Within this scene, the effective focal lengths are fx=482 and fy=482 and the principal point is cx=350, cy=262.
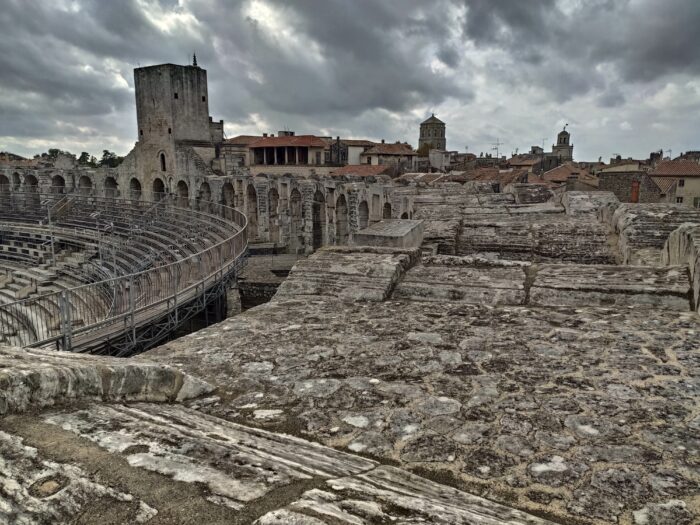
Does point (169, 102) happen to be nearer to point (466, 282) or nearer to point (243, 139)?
point (243, 139)

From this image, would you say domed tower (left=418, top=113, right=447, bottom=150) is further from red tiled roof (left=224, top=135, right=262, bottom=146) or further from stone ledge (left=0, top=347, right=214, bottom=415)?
stone ledge (left=0, top=347, right=214, bottom=415)

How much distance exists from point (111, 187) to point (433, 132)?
6289 centimetres

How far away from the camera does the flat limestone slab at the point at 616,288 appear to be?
3.86m

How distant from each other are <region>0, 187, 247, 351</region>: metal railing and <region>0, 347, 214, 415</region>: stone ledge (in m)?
5.14

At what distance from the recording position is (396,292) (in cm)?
466

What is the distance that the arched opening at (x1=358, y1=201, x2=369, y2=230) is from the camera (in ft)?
66.9

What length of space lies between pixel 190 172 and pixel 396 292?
32178 millimetres

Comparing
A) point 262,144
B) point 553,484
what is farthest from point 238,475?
point 262,144

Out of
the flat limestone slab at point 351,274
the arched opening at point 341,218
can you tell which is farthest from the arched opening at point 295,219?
the flat limestone slab at point 351,274

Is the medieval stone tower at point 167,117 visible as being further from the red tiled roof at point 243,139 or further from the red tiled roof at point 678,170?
the red tiled roof at point 678,170

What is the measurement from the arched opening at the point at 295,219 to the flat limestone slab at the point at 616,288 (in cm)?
2132

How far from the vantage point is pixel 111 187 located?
3884 centimetres

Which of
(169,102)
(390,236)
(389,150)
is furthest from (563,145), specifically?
(390,236)

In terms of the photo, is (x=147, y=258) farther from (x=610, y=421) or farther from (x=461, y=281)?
(x=610, y=421)
